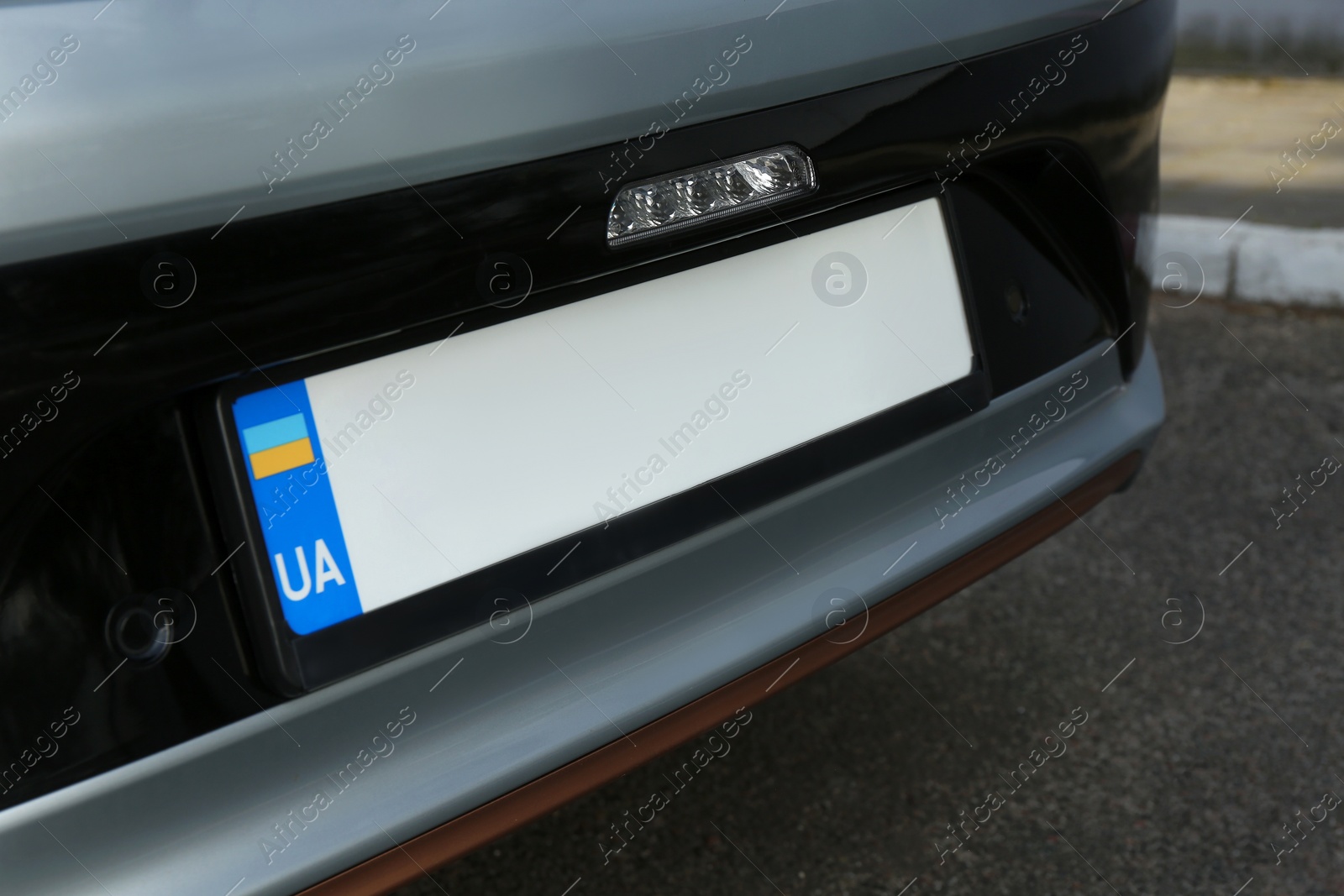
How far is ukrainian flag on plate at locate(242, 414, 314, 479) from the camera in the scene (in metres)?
0.98

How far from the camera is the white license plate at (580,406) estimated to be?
1.02 meters

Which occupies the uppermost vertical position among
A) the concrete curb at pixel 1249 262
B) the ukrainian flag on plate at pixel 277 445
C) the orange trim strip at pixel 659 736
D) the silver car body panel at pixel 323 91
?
the silver car body panel at pixel 323 91

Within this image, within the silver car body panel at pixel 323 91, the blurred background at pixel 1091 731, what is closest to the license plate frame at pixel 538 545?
the silver car body panel at pixel 323 91

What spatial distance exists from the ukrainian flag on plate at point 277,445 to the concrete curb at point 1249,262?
322 cm

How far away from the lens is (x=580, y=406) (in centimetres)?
113

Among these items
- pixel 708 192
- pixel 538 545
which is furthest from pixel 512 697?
pixel 708 192

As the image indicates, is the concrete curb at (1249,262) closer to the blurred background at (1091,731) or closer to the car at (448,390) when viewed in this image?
the blurred background at (1091,731)

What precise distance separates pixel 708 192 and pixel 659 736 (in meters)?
0.54

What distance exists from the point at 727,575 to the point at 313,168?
596 millimetres

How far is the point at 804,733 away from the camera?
2.06 m

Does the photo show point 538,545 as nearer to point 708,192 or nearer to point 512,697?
point 512,697

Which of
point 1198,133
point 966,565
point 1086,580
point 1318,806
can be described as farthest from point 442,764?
point 1198,133

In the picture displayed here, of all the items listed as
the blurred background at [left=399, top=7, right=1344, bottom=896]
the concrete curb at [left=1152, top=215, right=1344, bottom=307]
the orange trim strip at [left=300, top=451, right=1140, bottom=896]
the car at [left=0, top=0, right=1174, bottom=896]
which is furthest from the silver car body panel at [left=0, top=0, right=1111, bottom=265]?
the concrete curb at [left=1152, top=215, right=1344, bottom=307]

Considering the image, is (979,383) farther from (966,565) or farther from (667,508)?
(667,508)
